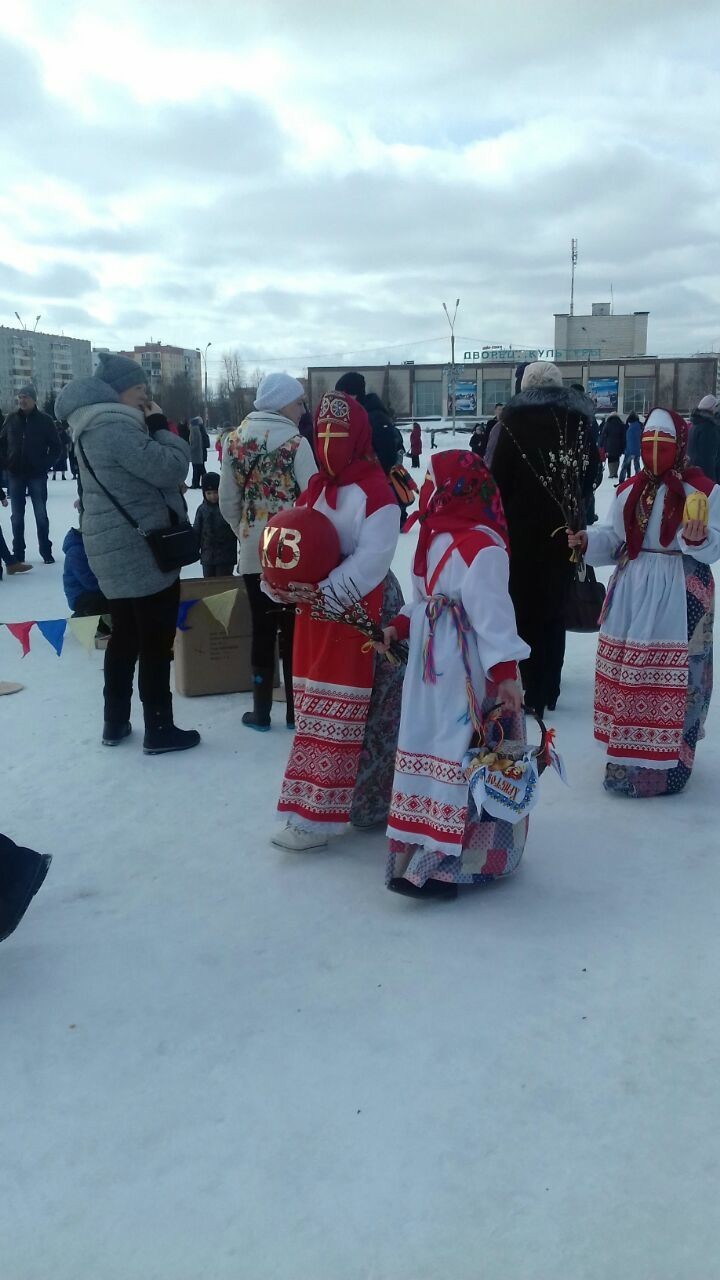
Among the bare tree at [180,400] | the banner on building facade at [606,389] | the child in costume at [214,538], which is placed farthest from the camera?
the bare tree at [180,400]

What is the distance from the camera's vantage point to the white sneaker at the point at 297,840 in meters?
3.66

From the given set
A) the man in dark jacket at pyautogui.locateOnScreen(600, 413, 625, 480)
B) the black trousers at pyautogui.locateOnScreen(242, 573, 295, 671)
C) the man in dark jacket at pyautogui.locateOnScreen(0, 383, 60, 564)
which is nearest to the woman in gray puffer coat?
the black trousers at pyautogui.locateOnScreen(242, 573, 295, 671)

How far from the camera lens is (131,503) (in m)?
4.44

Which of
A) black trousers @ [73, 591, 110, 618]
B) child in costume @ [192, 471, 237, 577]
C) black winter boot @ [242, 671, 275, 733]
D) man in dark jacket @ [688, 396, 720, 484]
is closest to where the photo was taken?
black winter boot @ [242, 671, 275, 733]

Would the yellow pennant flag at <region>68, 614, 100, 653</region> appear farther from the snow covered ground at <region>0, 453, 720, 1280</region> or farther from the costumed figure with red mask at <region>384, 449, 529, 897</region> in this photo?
the costumed figure with red mask at <region>384, 449, 529, 897</region>

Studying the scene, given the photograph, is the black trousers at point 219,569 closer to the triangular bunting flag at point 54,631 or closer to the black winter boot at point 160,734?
the triangular bunting flag at point 54,631

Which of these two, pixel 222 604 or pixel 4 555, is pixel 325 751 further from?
pixel 4 555

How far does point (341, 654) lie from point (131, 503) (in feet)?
4.96

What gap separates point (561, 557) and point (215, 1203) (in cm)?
356

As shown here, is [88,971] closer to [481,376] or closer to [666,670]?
[666,670]

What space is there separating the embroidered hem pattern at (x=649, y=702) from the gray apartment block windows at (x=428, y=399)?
71467 mm

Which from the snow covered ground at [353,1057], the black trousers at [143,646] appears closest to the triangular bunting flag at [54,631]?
the black trousers at [143,646]

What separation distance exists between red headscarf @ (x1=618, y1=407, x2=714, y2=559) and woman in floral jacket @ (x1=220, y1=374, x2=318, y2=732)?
4.96 feet

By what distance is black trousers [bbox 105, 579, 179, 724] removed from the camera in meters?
4.59
